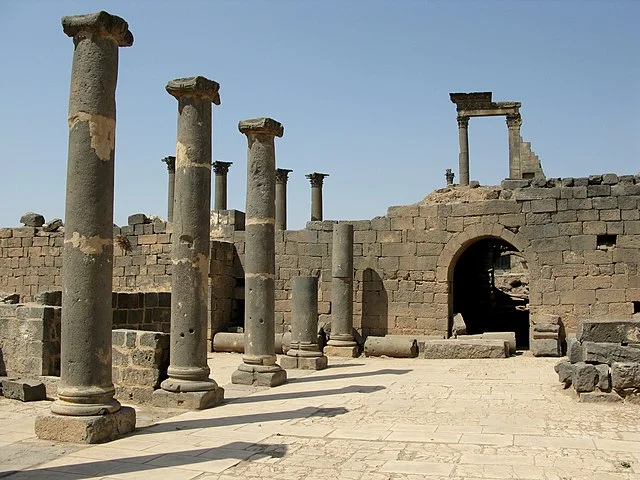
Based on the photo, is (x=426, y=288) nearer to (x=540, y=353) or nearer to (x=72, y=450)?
(x=540, y=353)

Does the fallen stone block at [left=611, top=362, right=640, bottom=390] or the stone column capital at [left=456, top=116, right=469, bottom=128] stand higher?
the stone column capital at [left=456, top=116, right=469, bottom=128]

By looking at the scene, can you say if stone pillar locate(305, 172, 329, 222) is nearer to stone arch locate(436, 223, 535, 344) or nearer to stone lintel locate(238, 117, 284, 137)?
stone arch locate(436, 223, 535, 344)

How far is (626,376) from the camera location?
9109mm

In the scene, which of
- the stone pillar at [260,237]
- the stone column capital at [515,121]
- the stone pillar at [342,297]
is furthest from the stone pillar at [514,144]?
the stone pillar at [260,237]

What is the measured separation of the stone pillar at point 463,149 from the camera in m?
25.0

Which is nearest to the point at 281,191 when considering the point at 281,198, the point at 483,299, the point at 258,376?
the point at 281,198

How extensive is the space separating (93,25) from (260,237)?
584 cm

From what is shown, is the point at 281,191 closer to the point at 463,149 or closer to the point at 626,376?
the point at 463,149

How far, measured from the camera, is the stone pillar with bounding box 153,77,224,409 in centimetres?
975

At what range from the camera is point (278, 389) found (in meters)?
11.4

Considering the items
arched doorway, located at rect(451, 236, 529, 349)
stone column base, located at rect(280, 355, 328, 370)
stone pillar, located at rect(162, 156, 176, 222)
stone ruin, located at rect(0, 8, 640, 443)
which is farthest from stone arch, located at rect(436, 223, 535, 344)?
stone pillar, located at rect(162, 156, 176, 222)

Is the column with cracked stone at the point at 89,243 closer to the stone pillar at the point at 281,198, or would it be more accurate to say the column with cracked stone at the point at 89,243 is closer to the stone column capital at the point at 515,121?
the stone pillar at the point at 281,198

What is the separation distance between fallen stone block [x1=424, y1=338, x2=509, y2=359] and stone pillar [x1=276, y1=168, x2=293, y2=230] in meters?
11.8

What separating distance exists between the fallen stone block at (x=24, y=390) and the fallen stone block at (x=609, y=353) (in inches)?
311
